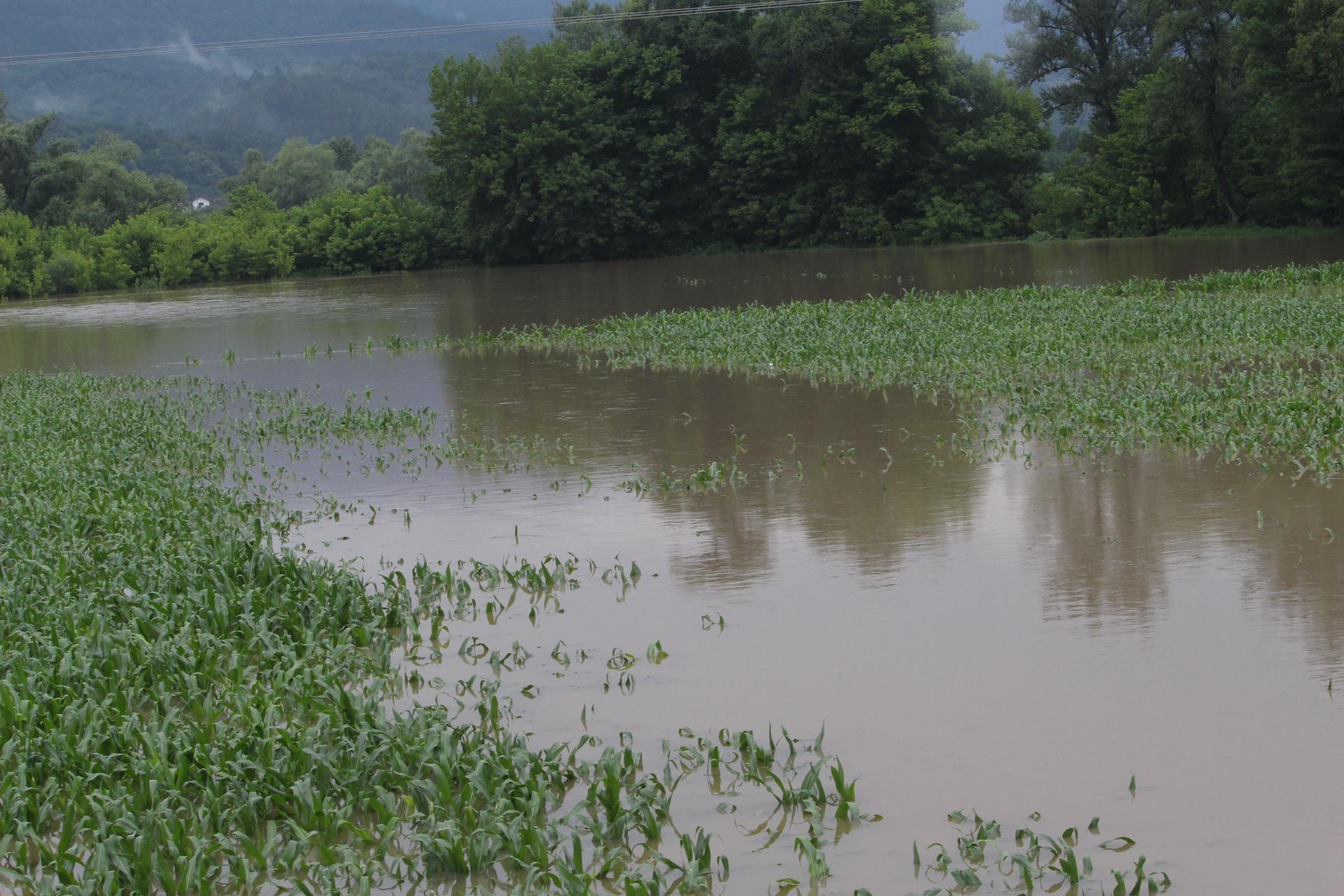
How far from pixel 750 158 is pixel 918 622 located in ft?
134

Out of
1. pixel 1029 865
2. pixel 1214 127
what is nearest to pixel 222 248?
pixel 1214 127

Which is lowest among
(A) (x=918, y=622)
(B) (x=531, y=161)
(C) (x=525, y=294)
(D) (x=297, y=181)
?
(A) (x=918, y=622)

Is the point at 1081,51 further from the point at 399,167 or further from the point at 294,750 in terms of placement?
the point at 294,750

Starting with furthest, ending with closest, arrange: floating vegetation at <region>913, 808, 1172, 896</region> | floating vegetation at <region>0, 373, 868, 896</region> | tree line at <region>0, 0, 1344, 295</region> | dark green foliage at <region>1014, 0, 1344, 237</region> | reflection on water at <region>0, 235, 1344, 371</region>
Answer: tree line at <region>0, 0, 1344, 295</region>, dark green foliage at <region>1014, 0, 1344, 237</region>, reflection on water at <region>0, 235, 1344, 371</region>, floating vegetation at <region>0, 373, 868, 896</region>, floating vegetation at <region>913, 808, 1172, 896</region>

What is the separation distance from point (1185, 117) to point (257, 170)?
68.4 metres

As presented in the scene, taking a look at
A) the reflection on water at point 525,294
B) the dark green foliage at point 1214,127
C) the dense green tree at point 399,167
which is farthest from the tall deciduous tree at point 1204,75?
the dense green tree at point 399,167

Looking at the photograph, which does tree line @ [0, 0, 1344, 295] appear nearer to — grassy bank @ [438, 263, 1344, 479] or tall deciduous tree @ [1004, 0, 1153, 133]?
tall deciduous tree @ [1004, 0, 1153, 133]

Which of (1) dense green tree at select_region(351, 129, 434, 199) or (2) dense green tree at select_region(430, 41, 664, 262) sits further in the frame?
(1) dense green tree at select_region(351, 129, 434, 199)

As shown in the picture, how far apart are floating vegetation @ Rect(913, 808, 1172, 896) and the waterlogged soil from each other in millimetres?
45

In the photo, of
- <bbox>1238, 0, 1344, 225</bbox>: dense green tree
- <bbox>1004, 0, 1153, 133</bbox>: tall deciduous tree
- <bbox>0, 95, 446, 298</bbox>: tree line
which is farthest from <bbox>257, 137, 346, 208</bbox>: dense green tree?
<bbox>1238, 0, 1344, 225</bbox>: dense green tree

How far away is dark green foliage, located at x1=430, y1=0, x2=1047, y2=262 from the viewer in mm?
43844

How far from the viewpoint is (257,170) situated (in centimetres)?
9112

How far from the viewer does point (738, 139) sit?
152 feet

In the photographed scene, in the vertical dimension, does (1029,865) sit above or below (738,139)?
below
